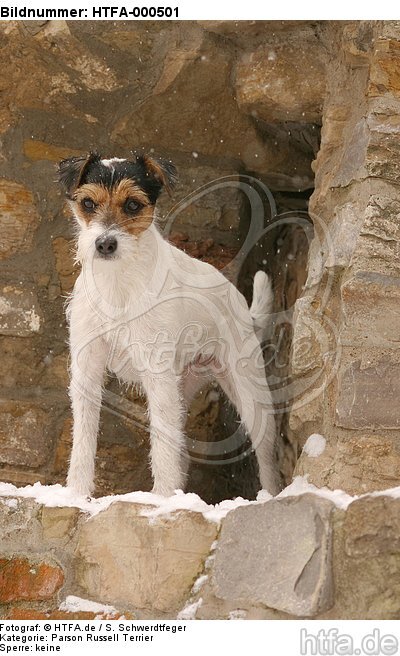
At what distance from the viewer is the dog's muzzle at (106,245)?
11.8 feet

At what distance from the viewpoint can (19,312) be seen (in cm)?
454

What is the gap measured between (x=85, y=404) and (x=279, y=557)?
1387mm

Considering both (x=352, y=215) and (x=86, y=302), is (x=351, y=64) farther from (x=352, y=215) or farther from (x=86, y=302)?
(x=86, y=302)

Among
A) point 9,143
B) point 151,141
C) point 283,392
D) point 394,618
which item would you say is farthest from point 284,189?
point 394,618

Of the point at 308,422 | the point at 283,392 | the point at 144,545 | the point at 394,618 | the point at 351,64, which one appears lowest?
the point at 394,618

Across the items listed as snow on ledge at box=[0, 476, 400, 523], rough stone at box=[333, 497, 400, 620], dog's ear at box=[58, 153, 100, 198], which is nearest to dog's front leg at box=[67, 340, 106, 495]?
snow on ledge at box=[0, 476, 400, 523]

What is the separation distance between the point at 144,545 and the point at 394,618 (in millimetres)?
873

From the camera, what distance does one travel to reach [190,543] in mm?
3045

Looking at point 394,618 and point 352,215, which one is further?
point 352,215

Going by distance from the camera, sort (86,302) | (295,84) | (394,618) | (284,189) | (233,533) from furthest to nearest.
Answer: (284,189)
(295,84)
(86,302)
(233,533)
(394,618)

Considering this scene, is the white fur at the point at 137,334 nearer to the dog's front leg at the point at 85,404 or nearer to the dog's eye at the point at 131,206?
the dog's front leg at the point at 85,404

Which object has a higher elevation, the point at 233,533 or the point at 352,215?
the point at 352,215

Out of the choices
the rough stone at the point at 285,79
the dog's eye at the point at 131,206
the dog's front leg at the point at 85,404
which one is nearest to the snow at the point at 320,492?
the dog's front leg at the point at 85,404

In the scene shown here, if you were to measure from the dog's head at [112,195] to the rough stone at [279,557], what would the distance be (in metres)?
1.28
